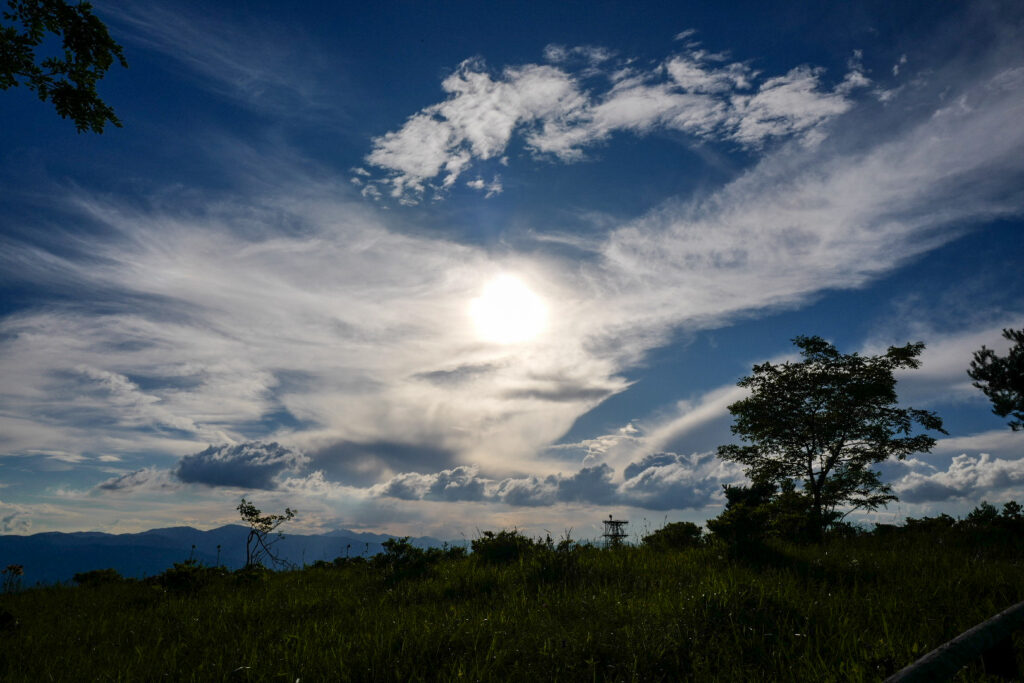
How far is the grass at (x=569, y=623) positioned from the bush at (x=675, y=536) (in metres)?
1.82

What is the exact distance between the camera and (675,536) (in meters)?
11.8

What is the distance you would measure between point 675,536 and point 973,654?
933 cm

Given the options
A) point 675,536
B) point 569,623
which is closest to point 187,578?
point 569,623

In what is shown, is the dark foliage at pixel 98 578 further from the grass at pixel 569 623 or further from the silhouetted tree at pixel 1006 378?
the silhouetted tree at pixel 1006 378

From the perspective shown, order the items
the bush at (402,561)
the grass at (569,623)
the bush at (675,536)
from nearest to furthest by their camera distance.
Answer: the grass at (569,623), the bush at (402,561), the bush at (675,536)

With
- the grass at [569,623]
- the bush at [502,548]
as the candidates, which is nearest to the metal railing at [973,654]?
the grass at [569,623]

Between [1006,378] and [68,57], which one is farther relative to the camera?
[1006,378]

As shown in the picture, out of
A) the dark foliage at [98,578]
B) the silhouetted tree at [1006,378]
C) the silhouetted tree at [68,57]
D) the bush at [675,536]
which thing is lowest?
the dark foliage at [98,578]

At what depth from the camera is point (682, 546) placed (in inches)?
429

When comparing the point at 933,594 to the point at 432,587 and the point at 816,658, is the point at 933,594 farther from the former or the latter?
the point at 432,587

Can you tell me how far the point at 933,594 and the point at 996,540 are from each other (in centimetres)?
634

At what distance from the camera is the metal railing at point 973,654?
8.61ft

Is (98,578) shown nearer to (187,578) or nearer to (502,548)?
(187,578)

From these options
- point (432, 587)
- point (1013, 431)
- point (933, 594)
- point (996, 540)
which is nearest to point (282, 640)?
point (432, 587)
